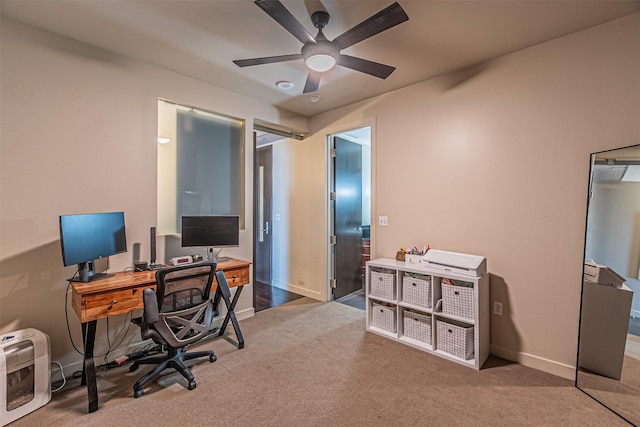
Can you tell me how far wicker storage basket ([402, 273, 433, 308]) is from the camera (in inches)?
106

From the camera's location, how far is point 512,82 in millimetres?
2525

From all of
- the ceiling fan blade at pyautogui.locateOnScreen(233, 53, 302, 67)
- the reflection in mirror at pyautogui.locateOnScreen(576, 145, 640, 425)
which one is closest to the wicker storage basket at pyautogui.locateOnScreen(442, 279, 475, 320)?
the reflection in mirror at pyautogui.locateOnScreen(576, 145, 640, 425)

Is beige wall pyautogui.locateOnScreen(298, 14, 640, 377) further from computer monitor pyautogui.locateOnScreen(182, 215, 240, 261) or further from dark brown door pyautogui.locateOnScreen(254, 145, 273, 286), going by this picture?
dark brown door pyautogui.locateOnScreen(254, 145, 273, 286)

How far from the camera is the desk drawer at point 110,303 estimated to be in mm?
1969

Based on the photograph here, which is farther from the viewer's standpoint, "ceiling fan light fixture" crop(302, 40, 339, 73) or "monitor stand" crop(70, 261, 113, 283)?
"monitor stand" crop(70, 261, 113, 283)

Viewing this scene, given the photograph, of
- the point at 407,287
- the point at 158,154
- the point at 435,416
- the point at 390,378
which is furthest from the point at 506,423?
the point at 158,154

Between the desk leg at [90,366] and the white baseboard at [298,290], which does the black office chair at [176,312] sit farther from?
the white baseboard at [298,290]

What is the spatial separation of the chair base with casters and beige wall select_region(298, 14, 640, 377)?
2412mm

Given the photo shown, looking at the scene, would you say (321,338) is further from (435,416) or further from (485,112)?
(485,112)

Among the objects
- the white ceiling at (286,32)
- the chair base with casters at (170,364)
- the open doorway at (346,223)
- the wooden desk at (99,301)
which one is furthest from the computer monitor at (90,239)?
the open doorway at (346,223)

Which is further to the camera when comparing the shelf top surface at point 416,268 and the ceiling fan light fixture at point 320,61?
the shelf top surface at point 416,268

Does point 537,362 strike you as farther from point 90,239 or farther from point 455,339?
point 90,239

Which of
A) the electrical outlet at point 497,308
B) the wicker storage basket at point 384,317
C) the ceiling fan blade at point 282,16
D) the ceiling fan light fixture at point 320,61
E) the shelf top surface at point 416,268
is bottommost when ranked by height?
the wicker storage basket at point 384,317

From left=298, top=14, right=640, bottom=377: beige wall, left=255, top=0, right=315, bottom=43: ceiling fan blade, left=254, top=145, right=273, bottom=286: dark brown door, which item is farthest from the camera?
left=254, top=145, right=273, bottom=286: dark brown door
